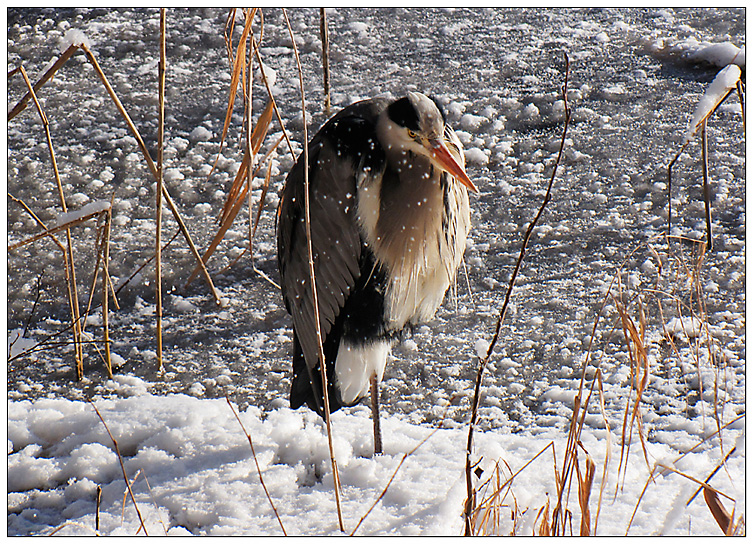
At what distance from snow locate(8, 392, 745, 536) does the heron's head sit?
0.63 m

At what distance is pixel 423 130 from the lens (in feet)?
4.62

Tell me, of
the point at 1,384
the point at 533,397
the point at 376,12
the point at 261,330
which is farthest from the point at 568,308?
the point at 376,12

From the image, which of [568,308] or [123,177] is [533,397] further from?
[123,177]

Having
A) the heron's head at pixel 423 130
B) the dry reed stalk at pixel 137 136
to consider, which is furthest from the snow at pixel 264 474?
the heron's head at pixel 423 130

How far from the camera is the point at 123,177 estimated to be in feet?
9.52

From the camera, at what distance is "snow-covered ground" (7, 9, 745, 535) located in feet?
4.94

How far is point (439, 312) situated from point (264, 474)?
39.3 inches

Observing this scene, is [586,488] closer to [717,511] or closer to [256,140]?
[717,511]

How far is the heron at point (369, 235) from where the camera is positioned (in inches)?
58.3

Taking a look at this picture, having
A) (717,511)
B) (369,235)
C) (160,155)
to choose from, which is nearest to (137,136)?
(160,155)

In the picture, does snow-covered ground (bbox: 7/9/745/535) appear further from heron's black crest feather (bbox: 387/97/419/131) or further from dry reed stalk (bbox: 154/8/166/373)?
heron's black crest feather (bbox: 387/97/419/131)

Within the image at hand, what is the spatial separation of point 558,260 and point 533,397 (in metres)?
0.75

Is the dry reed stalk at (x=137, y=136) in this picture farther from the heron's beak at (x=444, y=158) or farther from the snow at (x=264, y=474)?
the heron's beak at (x=444, y=158)

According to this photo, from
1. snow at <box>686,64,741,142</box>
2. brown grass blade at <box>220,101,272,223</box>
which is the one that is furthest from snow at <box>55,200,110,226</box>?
snow at <box>686,64,741,142</box>
